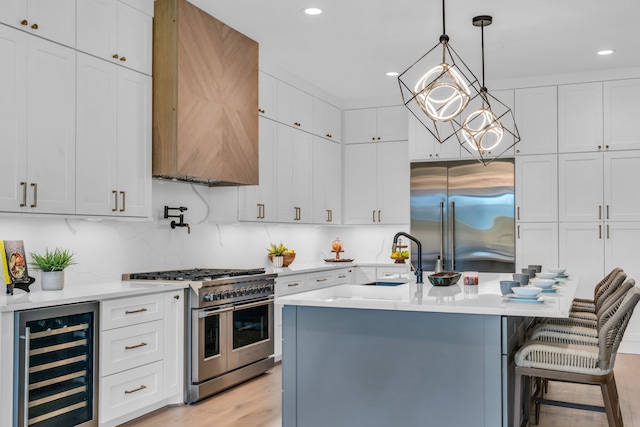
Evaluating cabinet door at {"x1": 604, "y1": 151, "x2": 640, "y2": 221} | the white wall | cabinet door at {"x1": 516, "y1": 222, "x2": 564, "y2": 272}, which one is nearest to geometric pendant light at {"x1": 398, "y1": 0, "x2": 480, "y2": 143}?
cabinet door at {"x1": 516, "y1": 222, "x2": 564, "y2": 272}

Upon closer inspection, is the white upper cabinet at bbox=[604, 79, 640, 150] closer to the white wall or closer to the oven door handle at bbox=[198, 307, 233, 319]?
the white wall

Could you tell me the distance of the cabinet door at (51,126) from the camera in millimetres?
3342

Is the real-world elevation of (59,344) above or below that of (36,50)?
below

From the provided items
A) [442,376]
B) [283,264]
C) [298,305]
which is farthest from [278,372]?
[442,376]

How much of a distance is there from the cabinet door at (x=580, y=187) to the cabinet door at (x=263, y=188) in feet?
9.59

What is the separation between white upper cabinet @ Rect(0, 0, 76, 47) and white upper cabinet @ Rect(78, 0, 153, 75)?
76 millimetres

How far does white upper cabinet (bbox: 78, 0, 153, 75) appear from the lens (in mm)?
3693

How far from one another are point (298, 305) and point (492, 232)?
3842 millimetres

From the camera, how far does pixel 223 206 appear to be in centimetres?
529

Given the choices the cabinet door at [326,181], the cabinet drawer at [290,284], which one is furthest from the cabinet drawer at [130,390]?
the cabinet door at [326,181]

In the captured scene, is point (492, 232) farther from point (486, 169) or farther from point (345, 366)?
point (345, 366)

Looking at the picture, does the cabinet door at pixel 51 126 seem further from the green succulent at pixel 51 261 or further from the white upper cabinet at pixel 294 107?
the white upper cabinet at pixel 294 107

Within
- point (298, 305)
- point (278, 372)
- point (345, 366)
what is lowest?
point (278, 372)

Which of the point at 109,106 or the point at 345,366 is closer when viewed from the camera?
the point at 345,366
